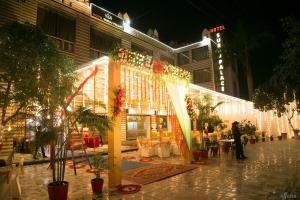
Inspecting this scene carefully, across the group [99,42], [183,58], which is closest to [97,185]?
[99,42]

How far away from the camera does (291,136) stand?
17.8m

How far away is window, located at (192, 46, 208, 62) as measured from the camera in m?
20.3

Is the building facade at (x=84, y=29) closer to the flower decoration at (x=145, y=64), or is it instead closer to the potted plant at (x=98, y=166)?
the flower decoration at (x=145, y=64)

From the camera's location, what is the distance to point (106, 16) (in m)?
13.7

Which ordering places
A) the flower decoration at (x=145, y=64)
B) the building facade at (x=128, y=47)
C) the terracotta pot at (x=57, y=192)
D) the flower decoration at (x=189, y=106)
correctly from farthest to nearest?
the building facade at (x=128, y=47) < the flower decoration at (x=189, y=106) < the flower decoration at (x=145, y=64) < the terracotta pot at (x=57, y=192)

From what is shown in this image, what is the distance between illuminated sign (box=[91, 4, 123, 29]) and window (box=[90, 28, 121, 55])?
798 millimetres

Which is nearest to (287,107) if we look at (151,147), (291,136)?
(291,136)

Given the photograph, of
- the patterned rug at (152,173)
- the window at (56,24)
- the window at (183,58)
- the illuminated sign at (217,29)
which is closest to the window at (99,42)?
the window at (56,24)

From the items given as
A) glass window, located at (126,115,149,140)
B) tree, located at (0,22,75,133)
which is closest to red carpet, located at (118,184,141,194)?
tree, located at (0,22,75,133)

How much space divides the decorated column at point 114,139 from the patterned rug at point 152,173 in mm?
695

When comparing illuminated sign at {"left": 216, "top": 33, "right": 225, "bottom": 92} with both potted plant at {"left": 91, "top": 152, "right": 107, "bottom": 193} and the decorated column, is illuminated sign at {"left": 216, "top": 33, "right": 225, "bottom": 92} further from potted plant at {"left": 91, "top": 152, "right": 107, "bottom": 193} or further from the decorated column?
potted plant at {"left": 91, "top": 152, "right": 107, "bottom": 193}

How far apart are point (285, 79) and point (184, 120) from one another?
5.69 metres

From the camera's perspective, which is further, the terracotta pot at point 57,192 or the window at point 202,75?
the window at point 202,75

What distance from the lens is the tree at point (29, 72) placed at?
4.75m
